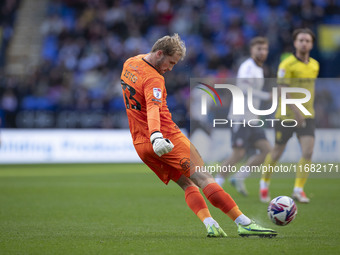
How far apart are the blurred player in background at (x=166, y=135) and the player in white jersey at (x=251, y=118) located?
14.2 feet

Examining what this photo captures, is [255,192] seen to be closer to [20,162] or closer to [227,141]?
[227,141]

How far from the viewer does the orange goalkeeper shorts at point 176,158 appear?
20.6 ft

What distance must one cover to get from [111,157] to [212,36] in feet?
27.1

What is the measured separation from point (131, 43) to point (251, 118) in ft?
51.0

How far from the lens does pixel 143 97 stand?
6305mm

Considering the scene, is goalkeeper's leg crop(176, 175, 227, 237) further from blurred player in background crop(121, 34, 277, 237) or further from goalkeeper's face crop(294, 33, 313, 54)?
goalkeeper's face crop(294, 33, 313, 54)

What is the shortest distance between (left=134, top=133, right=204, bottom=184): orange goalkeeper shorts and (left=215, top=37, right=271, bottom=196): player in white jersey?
426 centimetres

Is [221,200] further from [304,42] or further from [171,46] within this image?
[304,42]

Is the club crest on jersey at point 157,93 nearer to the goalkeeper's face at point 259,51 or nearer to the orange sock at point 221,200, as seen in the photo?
the orange sock at point 221,200

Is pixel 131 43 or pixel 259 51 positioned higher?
pixel 131 43

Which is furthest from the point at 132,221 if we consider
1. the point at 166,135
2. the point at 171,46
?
the point at 171,46

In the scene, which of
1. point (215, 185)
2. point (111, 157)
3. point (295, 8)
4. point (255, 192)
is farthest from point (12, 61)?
point (215, 185)

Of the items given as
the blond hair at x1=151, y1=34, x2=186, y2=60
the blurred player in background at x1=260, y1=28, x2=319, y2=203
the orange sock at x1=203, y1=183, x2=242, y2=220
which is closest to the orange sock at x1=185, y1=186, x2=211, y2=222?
the orange sock at x1=203, y1=183, x2=242, y2=220

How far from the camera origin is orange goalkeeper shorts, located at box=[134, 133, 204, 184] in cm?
627
